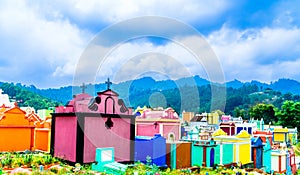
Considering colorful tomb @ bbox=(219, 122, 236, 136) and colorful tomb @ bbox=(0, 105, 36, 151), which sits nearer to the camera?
colorful tomb @ bbox=(0, 105, 36, 151)

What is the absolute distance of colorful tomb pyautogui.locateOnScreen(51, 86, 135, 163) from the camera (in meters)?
13.1

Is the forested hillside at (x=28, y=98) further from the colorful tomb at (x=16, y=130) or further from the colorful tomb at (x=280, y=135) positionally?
the colorful tomb at (x=16, y=130)

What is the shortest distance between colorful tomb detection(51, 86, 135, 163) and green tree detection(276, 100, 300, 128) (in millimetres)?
35577

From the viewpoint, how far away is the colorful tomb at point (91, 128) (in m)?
13.1

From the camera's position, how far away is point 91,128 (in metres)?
13.3

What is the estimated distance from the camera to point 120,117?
563 inches

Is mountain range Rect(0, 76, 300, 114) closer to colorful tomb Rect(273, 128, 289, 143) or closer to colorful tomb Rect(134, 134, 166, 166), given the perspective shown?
colorful tomb Rect(134, 134, 166, 166)

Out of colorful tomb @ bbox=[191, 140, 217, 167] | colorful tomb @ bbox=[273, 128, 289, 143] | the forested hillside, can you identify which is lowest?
colorful tomb @ bbox=[273, 128, 289, 143]

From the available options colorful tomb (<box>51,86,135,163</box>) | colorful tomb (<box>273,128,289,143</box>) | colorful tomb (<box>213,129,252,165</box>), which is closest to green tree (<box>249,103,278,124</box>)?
colorful tomb (<box>273,128,289,143</box>)

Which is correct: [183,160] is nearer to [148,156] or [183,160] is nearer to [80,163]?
[148,156]

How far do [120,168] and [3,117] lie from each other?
586cm

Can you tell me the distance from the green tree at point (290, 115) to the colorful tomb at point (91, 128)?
3558cm

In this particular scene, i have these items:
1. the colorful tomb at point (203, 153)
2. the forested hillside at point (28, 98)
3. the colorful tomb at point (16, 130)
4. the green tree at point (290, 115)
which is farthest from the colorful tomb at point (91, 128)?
the green tree at point (290, 115)

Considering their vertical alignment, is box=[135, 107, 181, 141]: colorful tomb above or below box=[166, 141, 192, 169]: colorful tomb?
above
